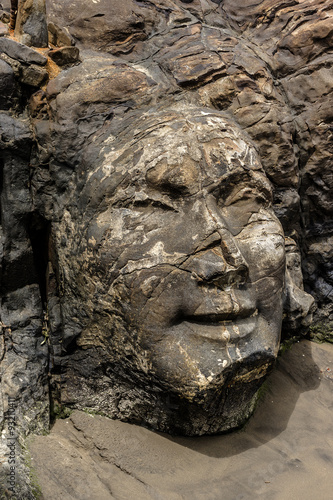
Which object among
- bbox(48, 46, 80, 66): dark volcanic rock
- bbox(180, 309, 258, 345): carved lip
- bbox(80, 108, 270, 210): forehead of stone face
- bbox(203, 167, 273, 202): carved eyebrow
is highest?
bbox(48, 46, 80, 66): dark volcanic rock

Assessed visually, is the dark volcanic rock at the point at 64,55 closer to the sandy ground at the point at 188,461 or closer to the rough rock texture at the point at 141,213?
the rough rock texture at the point at 141,213

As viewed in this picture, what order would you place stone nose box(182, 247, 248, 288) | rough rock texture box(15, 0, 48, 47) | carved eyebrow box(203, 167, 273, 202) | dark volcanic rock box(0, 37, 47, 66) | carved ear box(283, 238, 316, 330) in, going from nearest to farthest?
stone nose box(182, 247, 248, 288) < carved eyebrow box(203, 167, 273, 202) < dark volcanic rock box(0, 37, 47, 66) < rough rock texture box(15, 0, 48, 47) < carved ear box(283, 238, 316, 330)

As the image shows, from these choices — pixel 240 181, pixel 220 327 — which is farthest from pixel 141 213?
pixel 220 327

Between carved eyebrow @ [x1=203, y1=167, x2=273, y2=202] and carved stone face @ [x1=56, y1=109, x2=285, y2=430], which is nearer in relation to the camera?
carved stone face @ [x1=56, y1=109, x2=285, y2=430]

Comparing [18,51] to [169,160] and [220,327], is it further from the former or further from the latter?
[220,327]

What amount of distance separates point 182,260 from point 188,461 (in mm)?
1063

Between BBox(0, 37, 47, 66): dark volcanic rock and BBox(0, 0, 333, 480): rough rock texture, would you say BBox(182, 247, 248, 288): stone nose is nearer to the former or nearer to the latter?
BBox(0, 0, 333, 480): rough rock texture

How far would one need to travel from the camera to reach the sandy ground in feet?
8.18

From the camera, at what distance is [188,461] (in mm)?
2695

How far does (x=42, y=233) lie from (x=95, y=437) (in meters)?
1.15

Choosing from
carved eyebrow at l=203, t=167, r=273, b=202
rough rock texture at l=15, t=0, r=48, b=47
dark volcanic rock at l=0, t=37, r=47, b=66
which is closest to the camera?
carved eyebrow at l=203, t=167, r=273, b=202

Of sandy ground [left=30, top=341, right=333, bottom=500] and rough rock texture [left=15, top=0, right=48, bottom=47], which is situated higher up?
rough rock texture [left=15, top=0, right=48, bottom=47]

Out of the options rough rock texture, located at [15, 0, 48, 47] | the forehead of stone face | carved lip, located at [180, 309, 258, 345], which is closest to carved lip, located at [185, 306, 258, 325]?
carved lip, located at [180, 309, 258, 345]

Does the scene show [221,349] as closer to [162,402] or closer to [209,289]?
[209,289]
